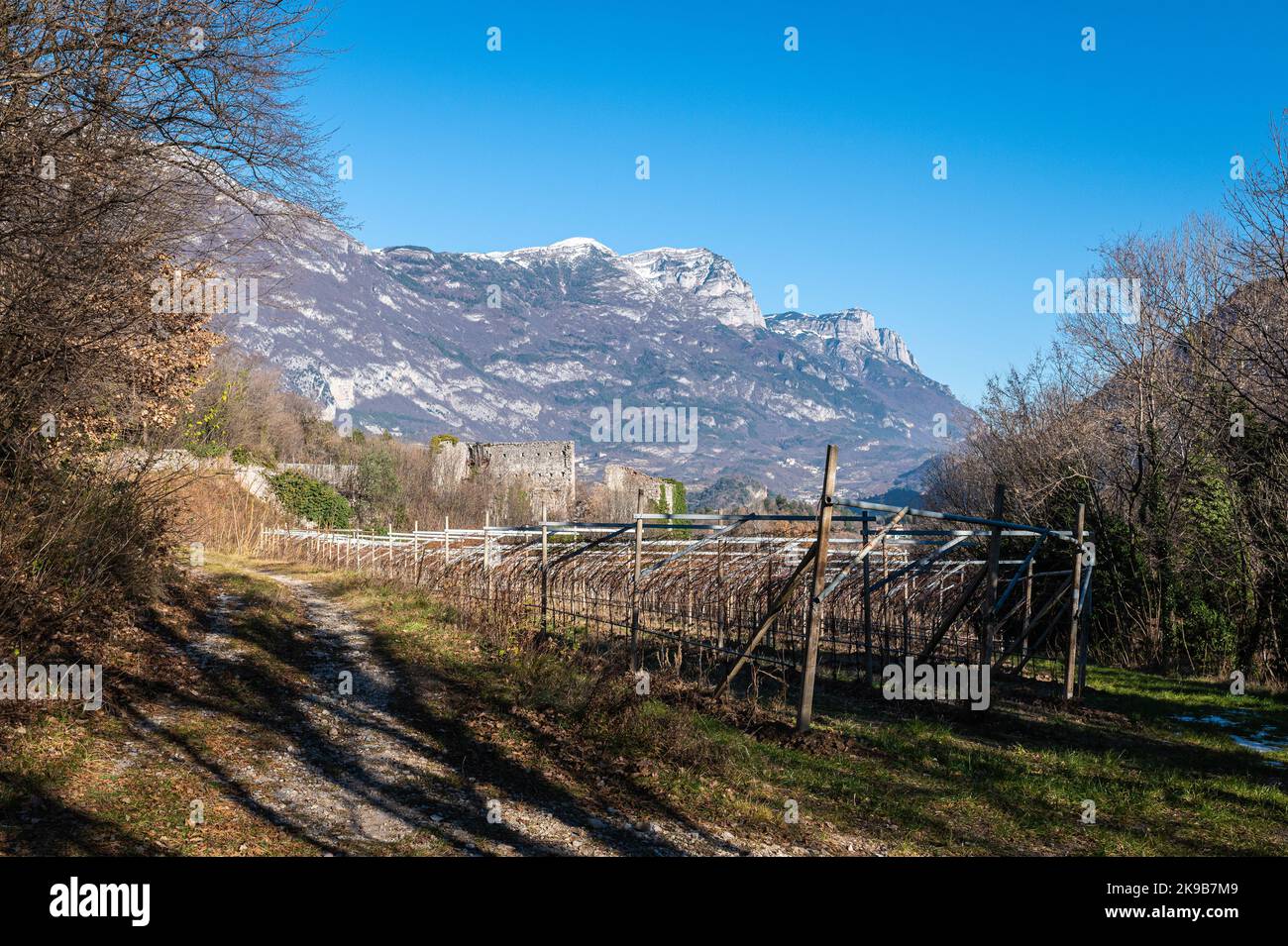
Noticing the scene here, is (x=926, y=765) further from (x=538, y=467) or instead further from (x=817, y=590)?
(x=538, y=467)

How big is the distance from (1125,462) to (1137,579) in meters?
3.45

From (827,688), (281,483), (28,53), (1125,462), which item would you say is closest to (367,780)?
(28,53)

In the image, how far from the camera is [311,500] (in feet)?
117

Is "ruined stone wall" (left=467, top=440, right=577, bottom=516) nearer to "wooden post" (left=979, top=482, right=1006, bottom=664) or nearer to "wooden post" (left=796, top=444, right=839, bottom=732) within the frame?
"wooden post" (left=979, top=482, right=1006, bottom=664)

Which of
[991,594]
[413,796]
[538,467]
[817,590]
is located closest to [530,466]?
[538,467]

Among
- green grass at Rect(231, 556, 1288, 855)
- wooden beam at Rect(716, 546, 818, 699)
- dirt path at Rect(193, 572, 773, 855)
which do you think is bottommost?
green grass at Rect(231, 556, 1288, 855)

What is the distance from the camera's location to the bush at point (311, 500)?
34.6 metres

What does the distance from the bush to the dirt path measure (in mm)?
26395

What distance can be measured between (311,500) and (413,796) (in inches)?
1210

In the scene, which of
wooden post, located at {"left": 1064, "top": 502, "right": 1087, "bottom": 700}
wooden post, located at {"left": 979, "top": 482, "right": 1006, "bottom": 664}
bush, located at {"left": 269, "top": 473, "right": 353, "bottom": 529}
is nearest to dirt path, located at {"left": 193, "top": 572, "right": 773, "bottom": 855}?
wooden post, located at {"left": 979, "top": 482, "right": 1006, "bottom": 664}

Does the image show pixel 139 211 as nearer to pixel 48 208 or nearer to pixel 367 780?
pixel 48 208

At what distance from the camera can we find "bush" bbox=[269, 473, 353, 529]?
1361 inches

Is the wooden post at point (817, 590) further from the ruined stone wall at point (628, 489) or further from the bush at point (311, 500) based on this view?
the ruined stone wall at point (628, 489)

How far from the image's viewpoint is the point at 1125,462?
19750 millimetres
